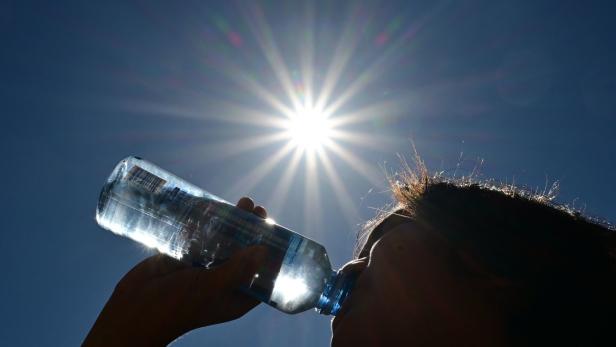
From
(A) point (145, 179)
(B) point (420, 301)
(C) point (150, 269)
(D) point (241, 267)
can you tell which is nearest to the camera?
(B) point (420, 301)

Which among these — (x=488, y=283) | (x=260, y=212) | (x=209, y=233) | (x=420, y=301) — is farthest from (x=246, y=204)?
(x=488, y=283)

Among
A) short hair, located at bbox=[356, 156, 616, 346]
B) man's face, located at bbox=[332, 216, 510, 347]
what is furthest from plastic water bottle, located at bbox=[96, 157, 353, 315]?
short hair, located at bbox=[356, 156, 616, 346]

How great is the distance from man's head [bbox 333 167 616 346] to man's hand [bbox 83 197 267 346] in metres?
0.42

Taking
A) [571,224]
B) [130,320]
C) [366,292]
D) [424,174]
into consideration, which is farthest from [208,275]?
[571,224]

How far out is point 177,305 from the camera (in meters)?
1.67

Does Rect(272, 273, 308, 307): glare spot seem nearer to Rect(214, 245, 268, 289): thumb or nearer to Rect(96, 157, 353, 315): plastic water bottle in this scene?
Rect(96, 157, 353, 315): plastic water bottle

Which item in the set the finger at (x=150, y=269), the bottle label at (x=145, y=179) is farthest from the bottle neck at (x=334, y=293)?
the bottle label at (x=145, y=179)

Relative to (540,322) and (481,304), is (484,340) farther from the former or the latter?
(540,322)

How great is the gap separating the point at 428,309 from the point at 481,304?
0.19m

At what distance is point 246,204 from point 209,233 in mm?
245

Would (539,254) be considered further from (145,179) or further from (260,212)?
(145,179)

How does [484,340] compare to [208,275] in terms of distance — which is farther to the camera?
[208,275]

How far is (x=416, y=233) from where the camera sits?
1688 millimetres

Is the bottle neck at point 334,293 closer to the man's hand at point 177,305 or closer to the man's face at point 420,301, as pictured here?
the man's face at point 420,301
